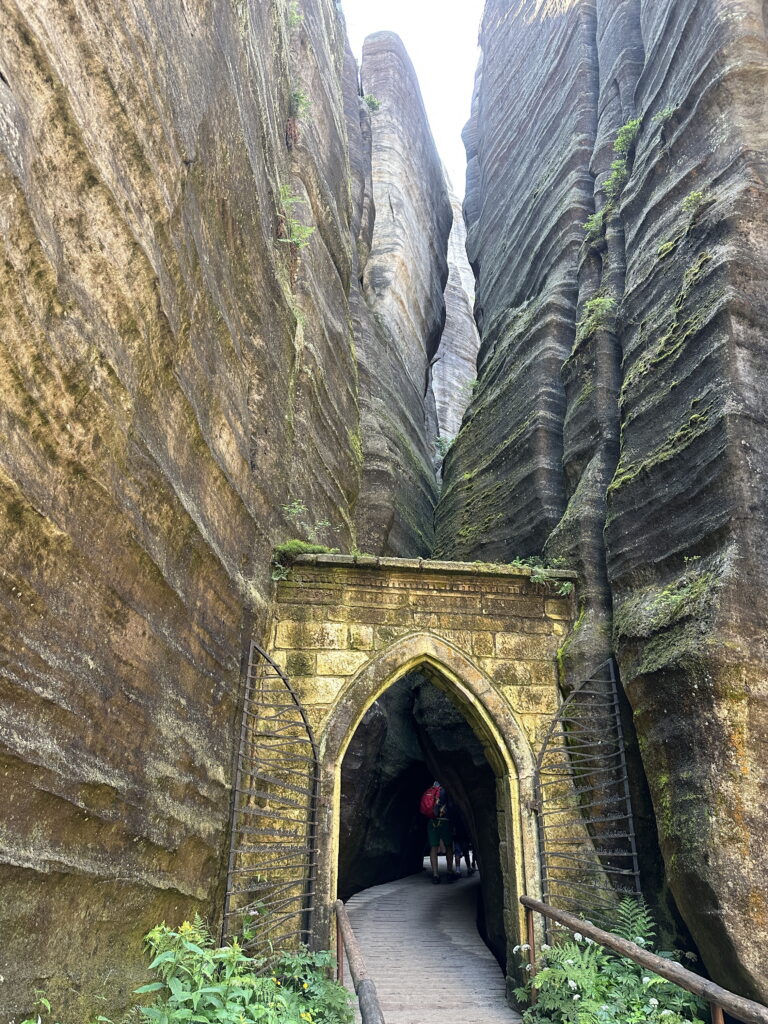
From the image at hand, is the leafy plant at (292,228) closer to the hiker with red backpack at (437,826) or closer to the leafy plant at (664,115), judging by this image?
the leafy plant at (664,115)

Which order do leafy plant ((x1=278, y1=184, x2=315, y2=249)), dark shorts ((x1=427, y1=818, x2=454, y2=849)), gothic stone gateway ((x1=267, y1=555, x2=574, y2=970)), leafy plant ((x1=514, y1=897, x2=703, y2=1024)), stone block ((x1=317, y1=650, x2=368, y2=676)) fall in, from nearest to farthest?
1. leafy plant ((x1=514, y1=897, x2=703, y2=1024))
2. gothic stone gateway ((x1=267, y1=555, x2=574, y2=970))
3. stone block ((x1=317, y1=650, x2=368, y2=676))
4. leafy plant ((x1=278, y1=184, x2=315, y2=249))
5. dark shorts ((x1=427, y1=818, x2=454, y2=849))

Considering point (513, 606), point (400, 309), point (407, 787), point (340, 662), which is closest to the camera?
point (340, 662)

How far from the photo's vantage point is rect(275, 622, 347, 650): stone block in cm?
737

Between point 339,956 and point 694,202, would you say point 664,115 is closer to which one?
point 694,202

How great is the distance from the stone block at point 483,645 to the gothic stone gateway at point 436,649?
0.5 inches

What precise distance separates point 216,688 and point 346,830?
549 cm

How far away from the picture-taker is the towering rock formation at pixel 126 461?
3.24 meters

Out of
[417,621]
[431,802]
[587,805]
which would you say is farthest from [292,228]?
[431,802]

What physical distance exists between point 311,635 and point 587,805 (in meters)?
3.12

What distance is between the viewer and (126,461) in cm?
422

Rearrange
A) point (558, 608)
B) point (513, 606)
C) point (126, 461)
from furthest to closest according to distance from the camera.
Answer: point (558, 608), point (513, 606), point (126, 461)

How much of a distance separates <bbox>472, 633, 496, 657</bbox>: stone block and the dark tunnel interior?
0.55 meters

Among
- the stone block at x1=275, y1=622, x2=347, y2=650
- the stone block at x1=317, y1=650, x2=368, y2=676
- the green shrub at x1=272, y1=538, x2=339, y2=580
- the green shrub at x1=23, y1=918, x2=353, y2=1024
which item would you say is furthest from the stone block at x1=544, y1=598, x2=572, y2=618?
the green shrub at x1=23, y1=918, x2=353, y2=1024

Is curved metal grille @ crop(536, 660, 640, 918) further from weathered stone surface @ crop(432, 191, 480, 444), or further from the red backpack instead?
weathered stone surface @ crop(432, 191, 480, 444)
